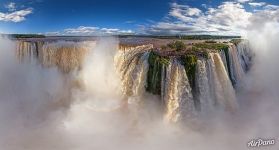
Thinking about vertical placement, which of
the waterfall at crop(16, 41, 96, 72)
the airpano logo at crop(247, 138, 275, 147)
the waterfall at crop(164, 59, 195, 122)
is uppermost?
the waterfall at crop(16, 41, 96, 72)

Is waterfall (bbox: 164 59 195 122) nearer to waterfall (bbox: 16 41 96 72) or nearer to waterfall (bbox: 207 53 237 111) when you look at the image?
waterfall (bbox: 207 53 237 111)

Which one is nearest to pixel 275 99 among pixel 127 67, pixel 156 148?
pixel 127 67

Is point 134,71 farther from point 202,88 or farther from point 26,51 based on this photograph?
point 26,51

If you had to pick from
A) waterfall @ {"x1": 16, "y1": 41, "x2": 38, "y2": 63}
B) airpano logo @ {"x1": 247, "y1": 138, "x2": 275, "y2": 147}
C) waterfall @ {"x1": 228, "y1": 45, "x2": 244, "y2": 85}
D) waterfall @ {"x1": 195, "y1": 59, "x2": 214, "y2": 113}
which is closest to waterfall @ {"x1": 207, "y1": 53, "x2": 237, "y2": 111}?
waterfall @ {"x1": 195, "y1": 59, "x2": 214, "y2": 113}

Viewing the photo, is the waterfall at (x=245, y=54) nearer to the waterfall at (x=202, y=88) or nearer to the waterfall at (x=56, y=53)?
the waterfall at (x=202, y=88)

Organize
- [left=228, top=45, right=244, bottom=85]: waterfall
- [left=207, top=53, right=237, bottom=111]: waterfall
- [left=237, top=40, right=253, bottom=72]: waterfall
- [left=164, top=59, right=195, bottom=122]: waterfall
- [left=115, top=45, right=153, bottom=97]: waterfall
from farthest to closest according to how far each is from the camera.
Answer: [left=237, top=40, right=253, bottom=72]: waterfall
[left=228, top=45, right=244, bottom=85]: waterfall
[left=207, top=53, right=237, bottom=111]: waterfall
[left=115, top=45, right=153, bottom=97]: waterfall
[left=164, top=59, right=195, bottom=122]: waterfall

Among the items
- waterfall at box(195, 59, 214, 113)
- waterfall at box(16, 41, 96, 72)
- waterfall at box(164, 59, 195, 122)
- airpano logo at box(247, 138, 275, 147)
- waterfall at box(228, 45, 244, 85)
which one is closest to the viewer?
airpano logo at box(247, 138, 275, 147)

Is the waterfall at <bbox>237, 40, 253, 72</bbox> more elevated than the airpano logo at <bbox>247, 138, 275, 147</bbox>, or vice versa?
the waterfall at <bbox>237, 40, 253, 72</bbox>
